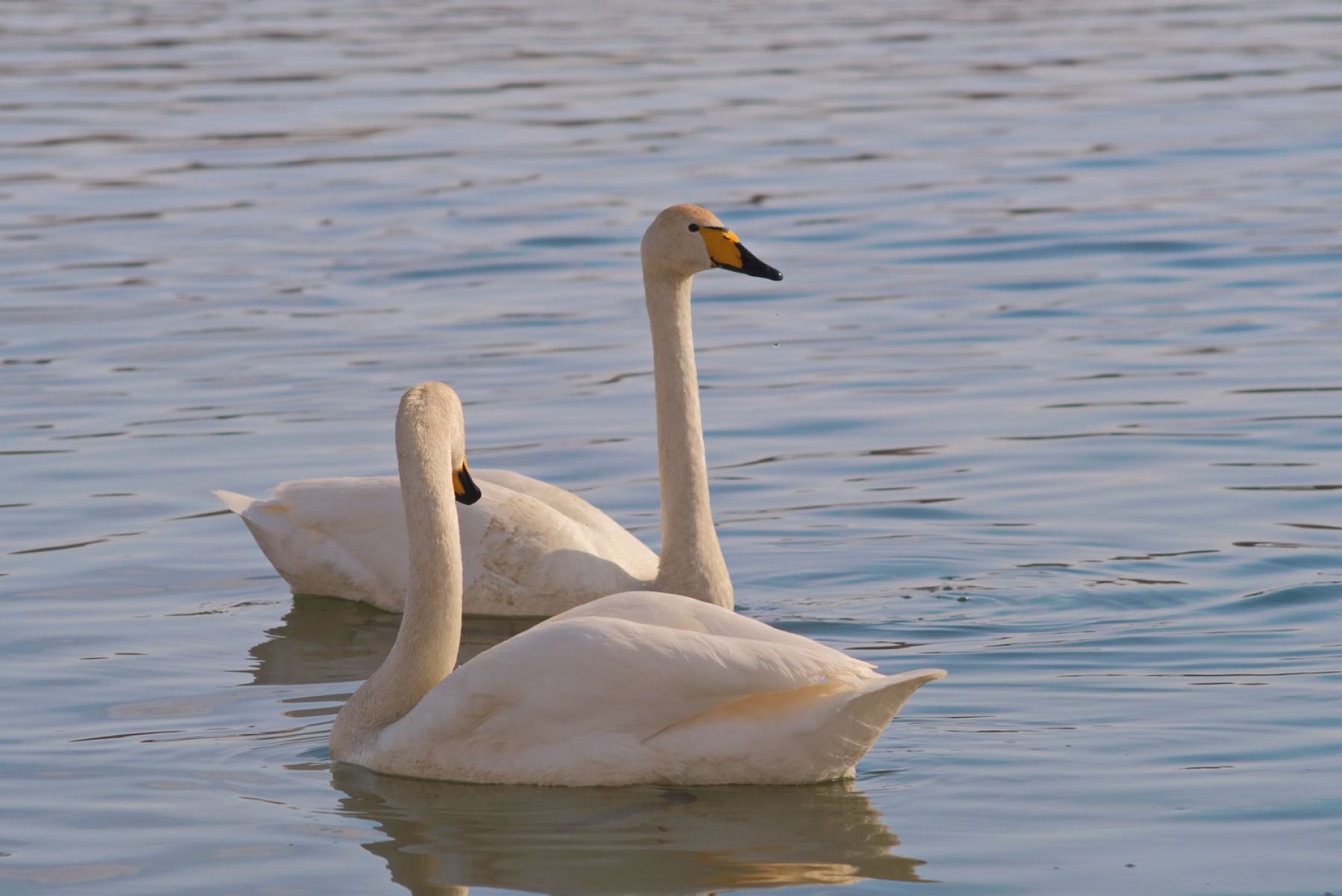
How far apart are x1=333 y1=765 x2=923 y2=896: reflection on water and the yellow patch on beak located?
2.84m

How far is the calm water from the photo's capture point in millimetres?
6426

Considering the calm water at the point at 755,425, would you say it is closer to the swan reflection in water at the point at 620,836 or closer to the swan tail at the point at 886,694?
the swan reflection in water at the point at 620,836

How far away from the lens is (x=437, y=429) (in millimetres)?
7020

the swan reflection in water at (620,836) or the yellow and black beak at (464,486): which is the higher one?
the yellow and black beak at (464,486)

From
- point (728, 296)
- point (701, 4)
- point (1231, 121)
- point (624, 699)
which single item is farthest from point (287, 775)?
point (701, 4)

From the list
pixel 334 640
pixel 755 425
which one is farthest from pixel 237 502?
pixel 755 425

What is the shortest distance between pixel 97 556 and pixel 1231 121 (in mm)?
14907

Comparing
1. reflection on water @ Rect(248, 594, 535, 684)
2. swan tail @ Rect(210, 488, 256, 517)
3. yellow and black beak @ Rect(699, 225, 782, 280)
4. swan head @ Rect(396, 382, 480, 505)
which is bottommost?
reflection on water @ Rect(248, 594, 535, 684)

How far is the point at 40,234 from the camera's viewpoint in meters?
18.2

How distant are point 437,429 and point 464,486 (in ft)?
0.62

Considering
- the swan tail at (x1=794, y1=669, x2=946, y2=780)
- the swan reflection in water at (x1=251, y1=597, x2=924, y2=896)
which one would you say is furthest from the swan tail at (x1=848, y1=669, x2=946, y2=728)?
the swan reflection in water at (x1=251, y1=597, x2=924, y2=896)

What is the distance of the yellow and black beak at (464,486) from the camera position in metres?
7.05

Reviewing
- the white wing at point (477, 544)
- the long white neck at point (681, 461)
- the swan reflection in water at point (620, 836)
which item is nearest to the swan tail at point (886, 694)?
the swan reflection in water at point (620, 836)

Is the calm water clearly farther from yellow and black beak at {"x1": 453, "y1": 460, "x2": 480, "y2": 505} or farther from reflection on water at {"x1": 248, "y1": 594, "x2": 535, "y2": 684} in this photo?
yellow and black beak at {"x1": 453, "y1": 460, "x2": 480, "y2": 505}
